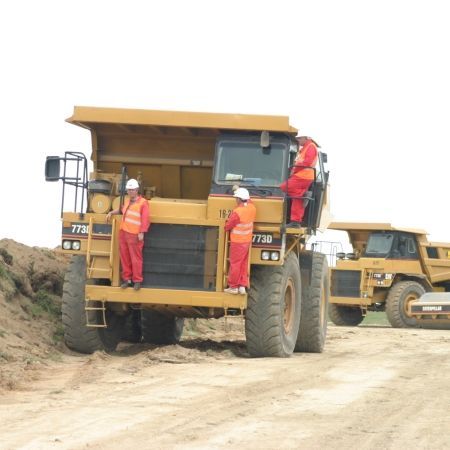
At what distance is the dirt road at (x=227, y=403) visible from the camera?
763 cm

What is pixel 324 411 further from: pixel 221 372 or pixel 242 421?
pixel 221 372

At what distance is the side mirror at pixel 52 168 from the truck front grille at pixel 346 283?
16328mm

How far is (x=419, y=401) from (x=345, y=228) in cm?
2138

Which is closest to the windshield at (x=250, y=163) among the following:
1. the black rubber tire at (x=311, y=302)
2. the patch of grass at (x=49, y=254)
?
the black rubber tire at (x=311, y=302)

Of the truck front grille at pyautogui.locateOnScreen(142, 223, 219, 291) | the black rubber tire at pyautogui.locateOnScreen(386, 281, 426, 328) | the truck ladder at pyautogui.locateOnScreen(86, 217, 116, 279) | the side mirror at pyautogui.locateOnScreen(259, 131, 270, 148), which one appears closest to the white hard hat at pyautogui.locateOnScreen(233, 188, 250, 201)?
the truck front grille at pyautogui.locateOnScreen(142, 223, 219, 291)

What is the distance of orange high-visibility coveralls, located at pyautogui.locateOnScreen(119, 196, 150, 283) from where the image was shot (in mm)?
13562

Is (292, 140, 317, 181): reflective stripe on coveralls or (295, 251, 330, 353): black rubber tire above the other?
(292, 140, 317, 181): reflective stripe on coveralls

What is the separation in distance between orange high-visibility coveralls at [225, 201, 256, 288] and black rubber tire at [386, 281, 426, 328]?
15913 mm

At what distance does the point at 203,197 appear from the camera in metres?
15.1

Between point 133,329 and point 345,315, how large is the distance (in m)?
15.0

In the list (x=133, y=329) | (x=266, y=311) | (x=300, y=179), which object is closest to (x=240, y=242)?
(x=266, y=311)

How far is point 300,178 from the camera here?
14102mm

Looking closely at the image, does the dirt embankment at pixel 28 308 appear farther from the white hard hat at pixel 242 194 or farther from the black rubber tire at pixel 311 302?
the black rubber tire at pixel 311 302

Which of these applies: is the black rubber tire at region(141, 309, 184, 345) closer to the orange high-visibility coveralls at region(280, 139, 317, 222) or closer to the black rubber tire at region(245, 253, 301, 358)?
the black rubber tire at region(245, 253, 301, 358)
